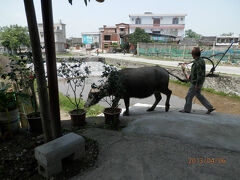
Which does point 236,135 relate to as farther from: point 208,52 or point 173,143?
point 208,52

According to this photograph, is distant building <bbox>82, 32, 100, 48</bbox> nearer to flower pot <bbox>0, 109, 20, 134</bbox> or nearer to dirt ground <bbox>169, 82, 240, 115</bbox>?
dirt ground <bbox>169, 82, 240, 115</bbox>

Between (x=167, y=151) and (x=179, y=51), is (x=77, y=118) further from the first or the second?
(x=179, y=51)

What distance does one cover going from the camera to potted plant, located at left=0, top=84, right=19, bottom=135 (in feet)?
9.79

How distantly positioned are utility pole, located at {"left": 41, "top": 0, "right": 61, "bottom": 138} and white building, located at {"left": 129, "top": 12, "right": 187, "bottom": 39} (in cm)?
3965

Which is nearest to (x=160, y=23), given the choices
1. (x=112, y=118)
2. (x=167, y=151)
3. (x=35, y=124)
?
(x=112, y=118)

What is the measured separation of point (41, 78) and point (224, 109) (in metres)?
7.85

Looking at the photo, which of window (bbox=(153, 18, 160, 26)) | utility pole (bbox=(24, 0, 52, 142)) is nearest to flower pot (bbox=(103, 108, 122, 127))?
utility pole (bbox=(24, 0, 52, 142))

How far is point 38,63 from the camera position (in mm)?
2129

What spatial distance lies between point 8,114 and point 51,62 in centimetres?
148

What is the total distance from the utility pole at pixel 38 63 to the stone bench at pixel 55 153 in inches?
14.7

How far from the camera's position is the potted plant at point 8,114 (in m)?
2.98

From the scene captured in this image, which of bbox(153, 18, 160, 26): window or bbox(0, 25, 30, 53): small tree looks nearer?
bbox(0, 25, 30, 53): small tree

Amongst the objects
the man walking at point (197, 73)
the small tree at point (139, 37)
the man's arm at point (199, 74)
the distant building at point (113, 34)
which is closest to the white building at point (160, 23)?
the distant building at point (113, 34)

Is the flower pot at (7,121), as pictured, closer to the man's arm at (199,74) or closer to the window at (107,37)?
the man's arm at (199,74)
